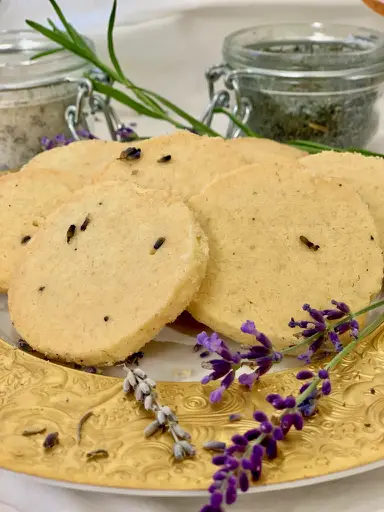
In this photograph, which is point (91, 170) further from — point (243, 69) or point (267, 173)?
point (243, 69)

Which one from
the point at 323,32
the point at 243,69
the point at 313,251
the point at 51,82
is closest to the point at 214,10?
the point at 323,32

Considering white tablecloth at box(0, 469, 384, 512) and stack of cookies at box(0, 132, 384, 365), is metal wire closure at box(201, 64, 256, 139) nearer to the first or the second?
stack of cookies at box(0, 132, 384, 365)

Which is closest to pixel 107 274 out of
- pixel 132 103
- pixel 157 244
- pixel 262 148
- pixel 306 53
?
pixel 157 244

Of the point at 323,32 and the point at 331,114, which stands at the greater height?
the point at 323,32

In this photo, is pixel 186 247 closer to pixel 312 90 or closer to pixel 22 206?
pixel 22 206

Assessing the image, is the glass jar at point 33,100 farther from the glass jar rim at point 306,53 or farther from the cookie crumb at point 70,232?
the cookie crumb at point 70,232

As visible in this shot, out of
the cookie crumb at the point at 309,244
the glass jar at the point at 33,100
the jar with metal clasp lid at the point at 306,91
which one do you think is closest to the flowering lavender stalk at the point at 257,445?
the cookie crumb at the point at 309,244
